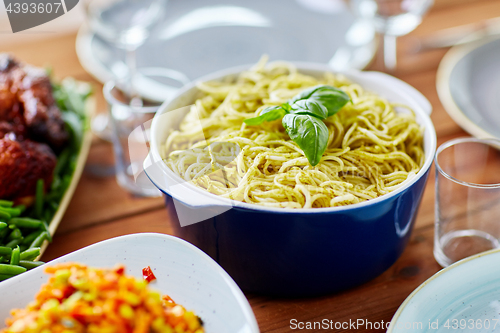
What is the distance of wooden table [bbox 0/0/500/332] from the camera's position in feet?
3.01

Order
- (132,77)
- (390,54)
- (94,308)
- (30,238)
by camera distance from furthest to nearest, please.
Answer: (390,54), (132,77), (30,238), (94,308)

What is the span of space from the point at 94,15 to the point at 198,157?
0.69 metres

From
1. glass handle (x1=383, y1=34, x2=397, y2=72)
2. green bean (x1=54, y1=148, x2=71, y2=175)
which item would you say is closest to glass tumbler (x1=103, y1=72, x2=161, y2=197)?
green bean (x1=54, y1=148, x2=71, y2=175)

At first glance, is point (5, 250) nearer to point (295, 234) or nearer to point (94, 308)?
point (94, 308)

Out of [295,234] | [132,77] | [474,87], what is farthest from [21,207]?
[474,87]

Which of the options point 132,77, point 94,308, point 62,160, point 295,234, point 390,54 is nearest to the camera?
point 94,308

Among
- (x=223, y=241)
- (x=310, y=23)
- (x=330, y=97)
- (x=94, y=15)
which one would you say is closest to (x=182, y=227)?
(x=223, y=241)

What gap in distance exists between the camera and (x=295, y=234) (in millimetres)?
803

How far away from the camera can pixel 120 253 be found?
0.82 m

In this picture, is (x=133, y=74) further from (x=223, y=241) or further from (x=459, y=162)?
(x=459, y=162)

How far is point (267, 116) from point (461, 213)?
49cm

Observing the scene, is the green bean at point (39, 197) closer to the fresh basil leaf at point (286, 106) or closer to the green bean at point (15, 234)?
the green bean at point (15, 234)

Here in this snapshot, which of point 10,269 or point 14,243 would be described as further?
point 14,243

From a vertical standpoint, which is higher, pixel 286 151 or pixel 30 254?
pixel 286 151
